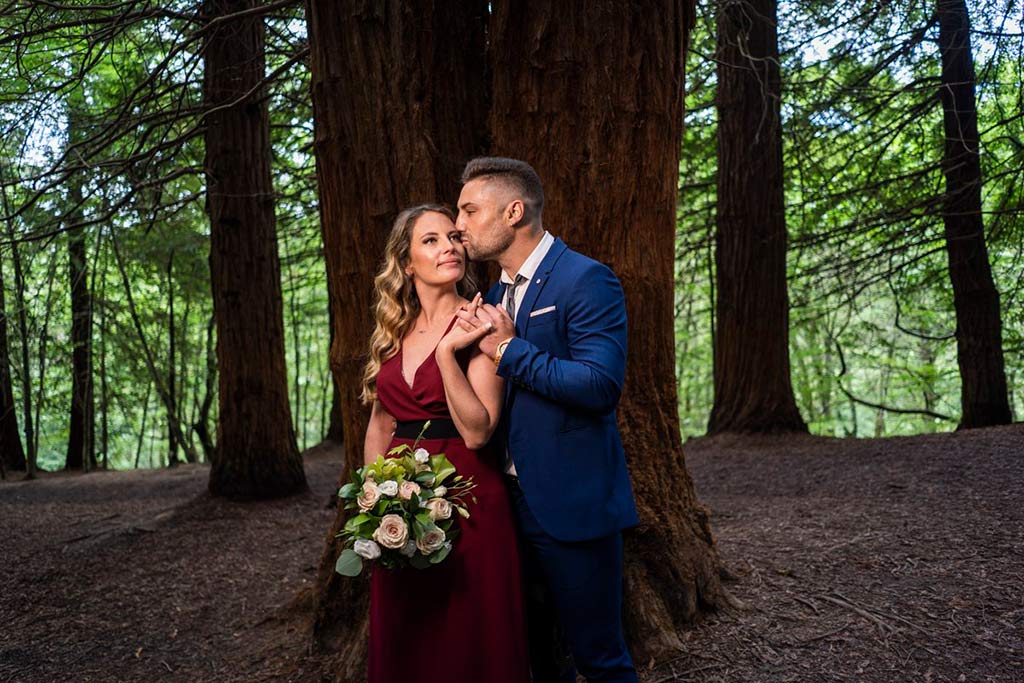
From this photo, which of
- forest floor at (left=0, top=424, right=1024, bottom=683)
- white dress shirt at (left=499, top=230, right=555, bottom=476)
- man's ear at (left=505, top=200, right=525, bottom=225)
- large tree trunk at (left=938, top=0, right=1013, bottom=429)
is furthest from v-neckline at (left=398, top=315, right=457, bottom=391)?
large tree trunk at (left=938, top=0, right=1013, bottom=429)

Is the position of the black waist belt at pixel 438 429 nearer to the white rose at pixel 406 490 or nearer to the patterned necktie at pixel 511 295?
the white rose at pixel 406 490

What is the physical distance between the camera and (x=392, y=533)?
2.32 meters

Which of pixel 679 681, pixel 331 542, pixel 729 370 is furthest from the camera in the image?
pixel 729 370

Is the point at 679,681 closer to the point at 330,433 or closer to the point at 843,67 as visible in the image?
the point at 843,67

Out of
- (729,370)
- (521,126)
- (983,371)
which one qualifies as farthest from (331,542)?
(983,371)

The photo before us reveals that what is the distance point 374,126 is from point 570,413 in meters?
2.02

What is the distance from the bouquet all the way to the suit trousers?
0.35 meters

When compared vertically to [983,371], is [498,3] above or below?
above

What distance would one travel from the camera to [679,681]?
3.46m

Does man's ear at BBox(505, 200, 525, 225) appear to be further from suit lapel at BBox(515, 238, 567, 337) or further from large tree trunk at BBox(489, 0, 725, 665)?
large tree trunk at BBox(489, 0, 725, 665)

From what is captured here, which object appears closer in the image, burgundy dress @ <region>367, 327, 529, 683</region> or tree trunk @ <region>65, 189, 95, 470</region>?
burgundy dress @ <region>367, 327, 529, 683</region>

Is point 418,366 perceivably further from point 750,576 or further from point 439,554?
point 750,576

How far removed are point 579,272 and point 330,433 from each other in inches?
430

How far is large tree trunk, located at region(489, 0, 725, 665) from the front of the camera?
363 cm
